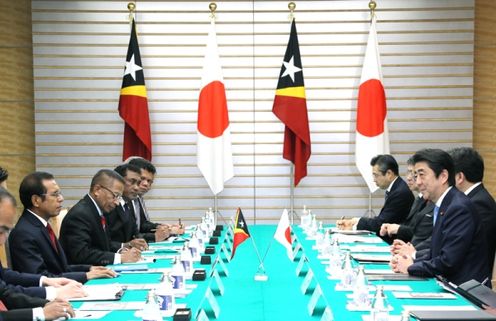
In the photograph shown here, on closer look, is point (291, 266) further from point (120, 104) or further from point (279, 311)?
point (120, 104)

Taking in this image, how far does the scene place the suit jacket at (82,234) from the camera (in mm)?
4520

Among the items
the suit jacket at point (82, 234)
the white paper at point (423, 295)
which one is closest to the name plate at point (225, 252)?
the suit jacket at point (82, 234)

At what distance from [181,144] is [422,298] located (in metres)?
5.34

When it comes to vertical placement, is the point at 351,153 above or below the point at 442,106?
below

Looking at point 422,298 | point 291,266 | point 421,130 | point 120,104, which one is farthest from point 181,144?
point 422,298

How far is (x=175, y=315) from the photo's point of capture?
2.68 meters

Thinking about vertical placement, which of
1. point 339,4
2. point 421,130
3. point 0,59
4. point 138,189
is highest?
point 339,4

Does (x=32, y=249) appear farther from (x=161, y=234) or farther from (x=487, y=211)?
(x=487, y=211)

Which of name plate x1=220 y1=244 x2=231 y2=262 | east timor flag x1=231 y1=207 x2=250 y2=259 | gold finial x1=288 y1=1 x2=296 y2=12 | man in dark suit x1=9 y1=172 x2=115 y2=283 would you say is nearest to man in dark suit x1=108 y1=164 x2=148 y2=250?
name plate x1=220 y1=244 x2=231 y2=262

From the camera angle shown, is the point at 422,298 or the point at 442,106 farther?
the point at 442,106

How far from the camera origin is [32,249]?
3906 millimetres

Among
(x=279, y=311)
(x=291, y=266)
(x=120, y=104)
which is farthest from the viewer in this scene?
(x=120, y=104)

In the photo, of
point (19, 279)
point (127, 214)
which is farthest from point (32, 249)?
point (127, 214)

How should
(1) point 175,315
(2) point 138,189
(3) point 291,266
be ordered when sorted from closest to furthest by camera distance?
(1) point 175,315 → (3) point 291,266 → (2) point 138,189
